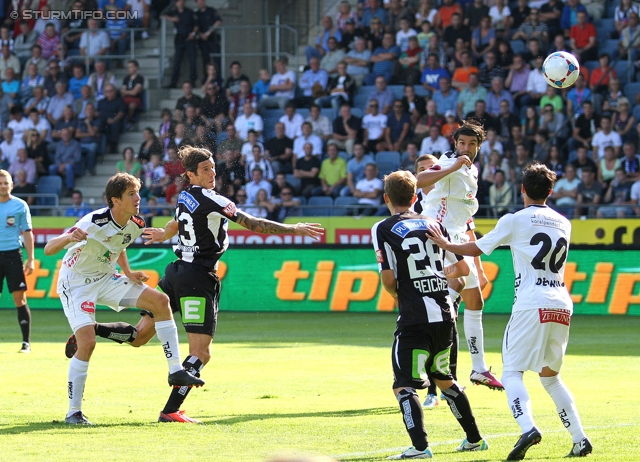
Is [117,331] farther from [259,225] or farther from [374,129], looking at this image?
[374,129]

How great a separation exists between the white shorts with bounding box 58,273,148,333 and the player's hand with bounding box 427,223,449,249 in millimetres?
2952

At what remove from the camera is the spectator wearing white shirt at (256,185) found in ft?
76.6

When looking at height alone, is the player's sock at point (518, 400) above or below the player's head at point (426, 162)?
below

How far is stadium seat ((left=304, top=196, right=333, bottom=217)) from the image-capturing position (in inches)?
886

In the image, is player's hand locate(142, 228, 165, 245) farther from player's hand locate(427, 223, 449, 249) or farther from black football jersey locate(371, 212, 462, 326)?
player's hand locate(427, 223, 449, 249)

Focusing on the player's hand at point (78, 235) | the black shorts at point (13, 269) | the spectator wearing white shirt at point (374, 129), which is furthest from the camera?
the spectator wearing white shirt at point (374, 129)

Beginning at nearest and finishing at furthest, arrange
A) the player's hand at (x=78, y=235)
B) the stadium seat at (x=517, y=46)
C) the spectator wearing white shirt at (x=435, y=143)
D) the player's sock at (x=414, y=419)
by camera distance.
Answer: the player's sock at (x=414, y=419), the player's hand at (x=78, y=235), the spectator wearing white shirt at (x=435, y=143), the stadium seat at (x=517, y=46)

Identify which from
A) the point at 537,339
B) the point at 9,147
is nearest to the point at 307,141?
the point at 9,147

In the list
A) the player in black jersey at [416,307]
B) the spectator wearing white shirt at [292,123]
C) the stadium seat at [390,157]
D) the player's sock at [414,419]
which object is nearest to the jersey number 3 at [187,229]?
the player in black jersey at [416,307]

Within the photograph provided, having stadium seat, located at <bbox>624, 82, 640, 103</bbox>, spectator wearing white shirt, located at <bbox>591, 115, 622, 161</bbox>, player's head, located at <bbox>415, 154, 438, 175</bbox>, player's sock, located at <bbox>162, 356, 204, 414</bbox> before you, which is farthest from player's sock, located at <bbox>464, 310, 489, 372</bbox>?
stadium seat, located at <bbox>624, 82, 640, 103</bbox>

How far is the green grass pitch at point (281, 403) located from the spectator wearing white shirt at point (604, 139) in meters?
5.84

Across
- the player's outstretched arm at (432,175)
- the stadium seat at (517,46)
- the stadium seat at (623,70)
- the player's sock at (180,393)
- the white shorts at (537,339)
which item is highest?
the stadium seat at (517,46)

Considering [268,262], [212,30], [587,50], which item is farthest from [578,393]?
[212,30]

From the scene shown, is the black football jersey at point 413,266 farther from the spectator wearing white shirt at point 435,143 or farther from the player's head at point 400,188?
the spectator wearing white shirt at point 435,143
